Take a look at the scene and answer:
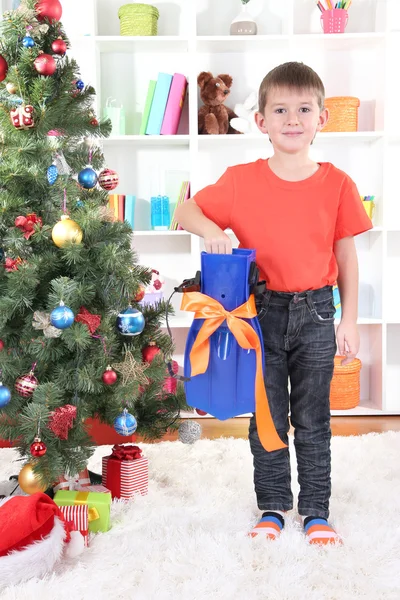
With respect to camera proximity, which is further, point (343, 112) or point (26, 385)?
point (343, 112)

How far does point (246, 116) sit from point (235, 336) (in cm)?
175

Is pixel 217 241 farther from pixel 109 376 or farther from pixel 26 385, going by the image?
pixel 26 385

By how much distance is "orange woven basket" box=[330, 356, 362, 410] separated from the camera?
292cm

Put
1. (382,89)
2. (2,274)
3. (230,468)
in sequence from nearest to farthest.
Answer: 1. (2,274)
2. (230,468)
3. (382,89)

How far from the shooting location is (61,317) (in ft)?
5.17

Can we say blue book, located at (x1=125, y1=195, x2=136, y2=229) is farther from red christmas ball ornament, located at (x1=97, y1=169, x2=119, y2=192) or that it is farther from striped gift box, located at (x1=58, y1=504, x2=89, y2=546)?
striped gift box, located at (x1=58, y1=504, x2=89, y2=546)

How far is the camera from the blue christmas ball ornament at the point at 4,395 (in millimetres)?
1603

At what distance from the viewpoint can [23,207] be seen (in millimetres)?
1724

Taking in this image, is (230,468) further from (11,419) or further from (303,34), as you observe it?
(303,34)

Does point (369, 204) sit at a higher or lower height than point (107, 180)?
lower

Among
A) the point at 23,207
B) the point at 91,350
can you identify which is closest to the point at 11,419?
the point at 91,350

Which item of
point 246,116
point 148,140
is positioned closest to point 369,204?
point 246,116

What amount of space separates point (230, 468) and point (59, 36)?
53.6 inches

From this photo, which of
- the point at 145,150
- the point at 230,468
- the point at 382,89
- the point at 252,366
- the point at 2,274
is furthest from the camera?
the point at 145,150
